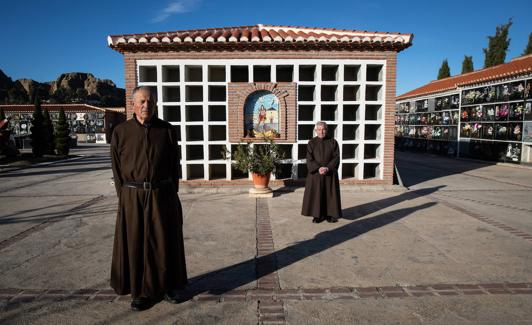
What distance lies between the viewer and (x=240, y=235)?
5184mm

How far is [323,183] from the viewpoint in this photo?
19.7 ft

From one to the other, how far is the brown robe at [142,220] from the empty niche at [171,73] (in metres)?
6.69

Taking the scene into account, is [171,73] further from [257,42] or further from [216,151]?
[257,42]

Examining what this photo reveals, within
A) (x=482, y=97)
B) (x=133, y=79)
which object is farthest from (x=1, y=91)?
(x=482, y=97)

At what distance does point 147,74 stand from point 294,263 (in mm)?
7523

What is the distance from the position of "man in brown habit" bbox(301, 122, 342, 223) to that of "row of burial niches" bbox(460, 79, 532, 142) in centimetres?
1314

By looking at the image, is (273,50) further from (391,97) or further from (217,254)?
(217,254)

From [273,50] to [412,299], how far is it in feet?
24.0

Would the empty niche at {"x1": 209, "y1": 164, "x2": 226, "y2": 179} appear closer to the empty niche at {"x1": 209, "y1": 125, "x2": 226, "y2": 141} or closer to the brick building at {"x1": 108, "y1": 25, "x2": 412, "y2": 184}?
the brick building at {"x1": 108, "y1": 25, "x2": 412, "y2": 184}

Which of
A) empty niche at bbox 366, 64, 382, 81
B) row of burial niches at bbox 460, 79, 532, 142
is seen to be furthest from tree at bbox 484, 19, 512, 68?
empty niche at bbox 366, 64, 382, 81

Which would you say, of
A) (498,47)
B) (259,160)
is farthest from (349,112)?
(498,47)

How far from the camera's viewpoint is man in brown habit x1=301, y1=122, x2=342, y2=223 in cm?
590

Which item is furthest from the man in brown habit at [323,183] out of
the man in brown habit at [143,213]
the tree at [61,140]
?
the tree at [61,140]

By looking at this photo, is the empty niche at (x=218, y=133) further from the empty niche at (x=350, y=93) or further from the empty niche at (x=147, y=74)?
the empty niche at (x=350, y=93)
